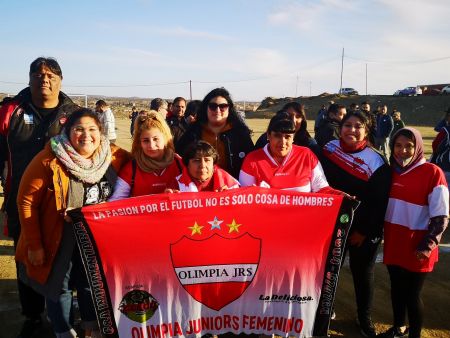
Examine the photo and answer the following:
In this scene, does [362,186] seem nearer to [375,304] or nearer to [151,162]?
[375,304]

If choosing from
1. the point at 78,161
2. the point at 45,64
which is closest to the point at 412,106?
the point at 45,64

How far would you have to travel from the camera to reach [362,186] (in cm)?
341

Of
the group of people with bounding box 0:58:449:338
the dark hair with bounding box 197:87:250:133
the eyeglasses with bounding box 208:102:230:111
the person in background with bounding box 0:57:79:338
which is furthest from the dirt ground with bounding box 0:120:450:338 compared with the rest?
the eyeglasses with bounding box 208:102:230:111

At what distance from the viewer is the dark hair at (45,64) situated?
3344 millimetres

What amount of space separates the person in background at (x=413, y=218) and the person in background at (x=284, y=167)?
2.09 ft

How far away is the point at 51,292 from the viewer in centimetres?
306

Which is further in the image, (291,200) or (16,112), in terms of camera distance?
(16,112)

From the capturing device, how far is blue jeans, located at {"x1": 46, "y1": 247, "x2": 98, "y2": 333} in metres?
3.12

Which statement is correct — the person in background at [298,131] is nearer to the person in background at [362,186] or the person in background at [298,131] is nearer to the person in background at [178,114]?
the person in background at [362,186]

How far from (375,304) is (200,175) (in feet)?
8.51

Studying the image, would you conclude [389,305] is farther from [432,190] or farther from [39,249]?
[39,249]

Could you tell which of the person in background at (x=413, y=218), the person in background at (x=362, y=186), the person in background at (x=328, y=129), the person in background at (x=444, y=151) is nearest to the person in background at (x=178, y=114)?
the person in background at (x=328, y=129)

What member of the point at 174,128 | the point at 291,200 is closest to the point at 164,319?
the point at 291,200

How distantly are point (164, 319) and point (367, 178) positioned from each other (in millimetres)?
2092
